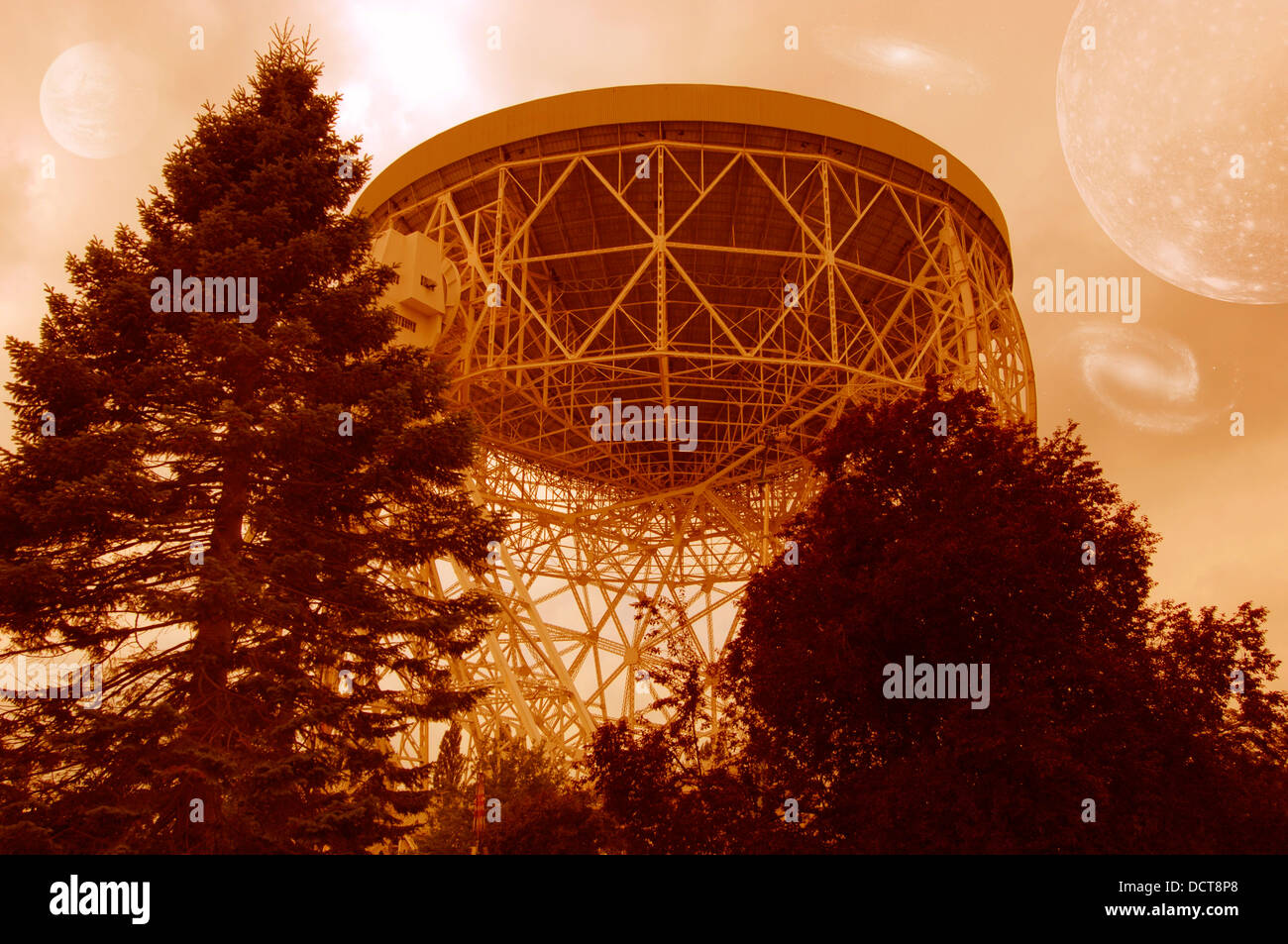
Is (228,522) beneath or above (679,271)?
beneath

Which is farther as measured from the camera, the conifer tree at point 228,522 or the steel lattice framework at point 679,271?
the steel lattice framework at point 679,271

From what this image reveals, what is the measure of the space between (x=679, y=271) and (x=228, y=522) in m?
10.8

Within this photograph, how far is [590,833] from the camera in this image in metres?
13.8

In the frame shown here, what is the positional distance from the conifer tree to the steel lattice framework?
5499mm

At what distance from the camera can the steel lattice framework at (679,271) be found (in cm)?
2047

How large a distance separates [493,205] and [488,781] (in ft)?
40.9

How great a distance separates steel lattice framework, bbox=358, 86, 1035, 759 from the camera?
2047 centimetres

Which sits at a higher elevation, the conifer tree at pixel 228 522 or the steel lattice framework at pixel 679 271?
the steel lattice framework at pixel 679 271

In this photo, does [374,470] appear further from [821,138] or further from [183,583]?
[821,138]

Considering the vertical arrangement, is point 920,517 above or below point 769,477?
below

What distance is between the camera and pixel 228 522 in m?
11.8

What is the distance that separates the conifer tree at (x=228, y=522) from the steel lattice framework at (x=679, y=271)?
5499 millimetres
